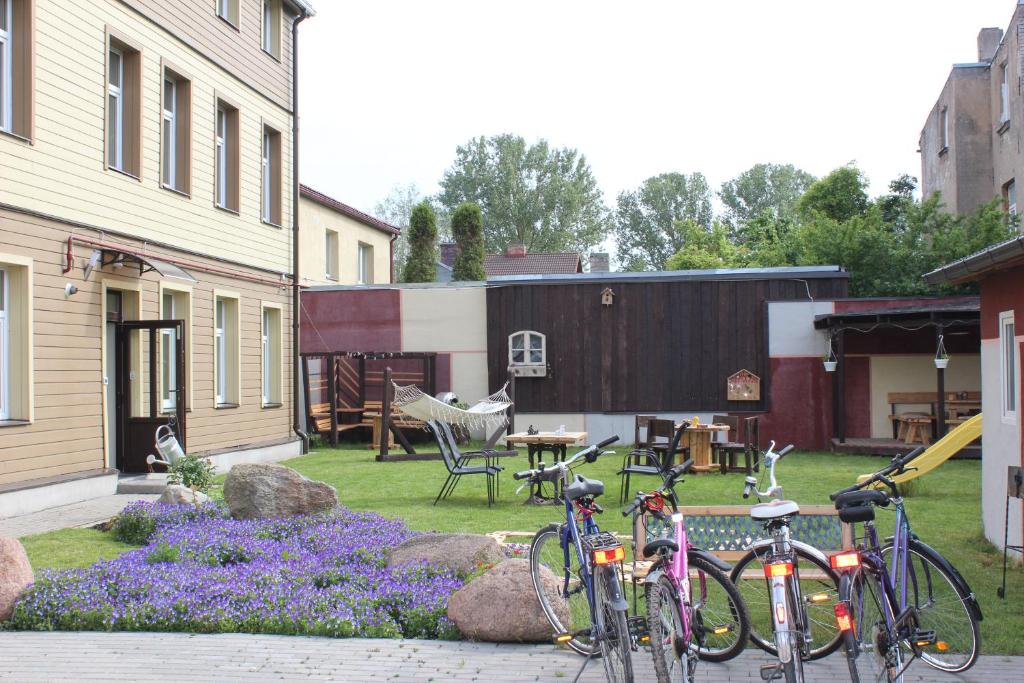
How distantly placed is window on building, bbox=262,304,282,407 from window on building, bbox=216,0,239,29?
447 centimetres

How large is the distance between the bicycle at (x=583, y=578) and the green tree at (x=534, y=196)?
46935mm

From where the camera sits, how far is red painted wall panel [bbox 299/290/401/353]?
69.5 feet

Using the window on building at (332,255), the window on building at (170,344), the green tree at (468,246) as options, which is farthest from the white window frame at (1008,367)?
the green tree at (468,246)

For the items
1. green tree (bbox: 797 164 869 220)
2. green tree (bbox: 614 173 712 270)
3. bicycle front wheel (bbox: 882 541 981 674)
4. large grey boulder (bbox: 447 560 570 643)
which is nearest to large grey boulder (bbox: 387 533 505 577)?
large grey boulder (bbox: 447 560 570 643)

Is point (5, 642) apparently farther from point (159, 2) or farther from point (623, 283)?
point (623, 283)

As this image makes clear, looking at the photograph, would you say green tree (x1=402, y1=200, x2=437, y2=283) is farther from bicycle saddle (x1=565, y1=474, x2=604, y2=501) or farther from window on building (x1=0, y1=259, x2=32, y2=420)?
bicycle saddle (x1=565, y1=474, x2=604, y2=501)

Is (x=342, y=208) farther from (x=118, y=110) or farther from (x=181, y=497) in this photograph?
(x=181, y=497)

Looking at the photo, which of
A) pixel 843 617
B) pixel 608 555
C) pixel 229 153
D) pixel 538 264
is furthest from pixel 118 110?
pixel 538 264

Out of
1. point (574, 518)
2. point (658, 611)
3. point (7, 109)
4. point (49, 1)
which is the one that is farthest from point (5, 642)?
point (49, 1)

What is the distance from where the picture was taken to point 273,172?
17.5 m

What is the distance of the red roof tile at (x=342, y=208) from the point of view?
948 inches

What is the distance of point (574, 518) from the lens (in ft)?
17.6

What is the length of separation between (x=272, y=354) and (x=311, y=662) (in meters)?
12.7

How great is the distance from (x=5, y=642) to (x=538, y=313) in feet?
49.0
